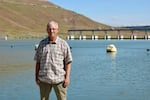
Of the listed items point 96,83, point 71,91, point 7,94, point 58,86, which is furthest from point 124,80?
point 58,86

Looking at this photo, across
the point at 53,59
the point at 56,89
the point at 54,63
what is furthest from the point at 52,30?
the point at 56,89

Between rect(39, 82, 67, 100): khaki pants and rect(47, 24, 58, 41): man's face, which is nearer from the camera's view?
rect(47, 24, 58, 41): man's face

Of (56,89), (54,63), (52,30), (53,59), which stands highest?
(52,30)

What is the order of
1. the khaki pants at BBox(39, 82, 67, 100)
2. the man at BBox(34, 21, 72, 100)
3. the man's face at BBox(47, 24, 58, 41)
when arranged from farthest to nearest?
the khaki pants at BBox(39, 82, 67, 100) < the man at BBox(34, 21, 72, 100) < the man's face at BBox(47, 24, 58, 41)

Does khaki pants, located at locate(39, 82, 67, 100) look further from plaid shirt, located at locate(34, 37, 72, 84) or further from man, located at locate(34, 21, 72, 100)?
plaid shirt, located at locate(34, 37, 72, 84)

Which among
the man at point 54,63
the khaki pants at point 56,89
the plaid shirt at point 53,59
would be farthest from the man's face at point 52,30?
the khaki pants at point 56,89

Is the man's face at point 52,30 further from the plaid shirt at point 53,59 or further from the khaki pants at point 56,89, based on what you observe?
the khaki pants at point 56,89

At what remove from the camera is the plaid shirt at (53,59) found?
11711 mm

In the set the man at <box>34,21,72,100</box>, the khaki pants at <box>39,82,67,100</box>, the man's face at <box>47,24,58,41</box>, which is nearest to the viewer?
the man's face at <box>47,24,58,41</box>

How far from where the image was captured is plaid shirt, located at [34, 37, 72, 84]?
38.4 ft

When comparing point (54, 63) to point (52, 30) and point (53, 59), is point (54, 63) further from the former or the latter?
point (52, 30)

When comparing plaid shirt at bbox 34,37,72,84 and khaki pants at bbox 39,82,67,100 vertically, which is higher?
plaid shirt at bbox 34,37,72,84

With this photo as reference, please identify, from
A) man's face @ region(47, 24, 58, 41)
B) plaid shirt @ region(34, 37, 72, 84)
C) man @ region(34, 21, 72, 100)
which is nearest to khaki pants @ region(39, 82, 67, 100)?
man @ region(34, 21, 72, 100)

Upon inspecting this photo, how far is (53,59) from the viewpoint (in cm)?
1171
